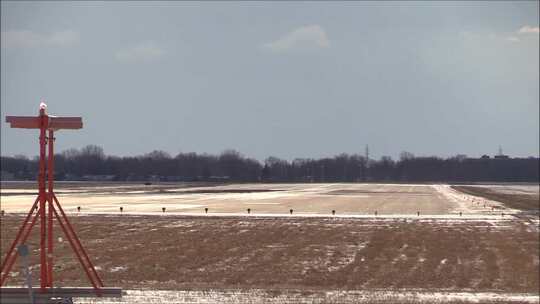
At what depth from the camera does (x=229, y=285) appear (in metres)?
27.9

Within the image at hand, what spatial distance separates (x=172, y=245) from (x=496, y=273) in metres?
17.4

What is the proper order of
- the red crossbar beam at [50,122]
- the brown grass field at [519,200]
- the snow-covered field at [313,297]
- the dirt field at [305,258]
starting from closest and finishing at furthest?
the red crossbar beam at [50,122] < the snow-covered field at [313,297] < the dirt field at [305,258] < the brown grass field at [519,200]

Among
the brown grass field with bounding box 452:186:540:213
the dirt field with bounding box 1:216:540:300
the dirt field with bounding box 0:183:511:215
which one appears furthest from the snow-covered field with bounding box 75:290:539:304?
the brown grass field with bounding box 452:186:540:213

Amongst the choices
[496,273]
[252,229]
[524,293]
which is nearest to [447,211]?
[252,229]

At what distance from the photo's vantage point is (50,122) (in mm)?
11000

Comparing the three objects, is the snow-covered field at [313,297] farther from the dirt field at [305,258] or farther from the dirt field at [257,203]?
the dirt field at [257,203]

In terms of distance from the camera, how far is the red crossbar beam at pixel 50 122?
11.0 m

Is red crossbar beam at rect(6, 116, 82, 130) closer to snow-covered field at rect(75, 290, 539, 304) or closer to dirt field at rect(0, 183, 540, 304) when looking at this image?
snow-covered field at rect(75, 290, 539, 304)

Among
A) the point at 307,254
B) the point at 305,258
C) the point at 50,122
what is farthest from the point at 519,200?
the point at 50,122

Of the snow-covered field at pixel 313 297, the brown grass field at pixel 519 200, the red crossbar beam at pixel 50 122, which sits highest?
the red crossbar beam at pixel 50 122

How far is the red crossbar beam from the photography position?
11.0 metres

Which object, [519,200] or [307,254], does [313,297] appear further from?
[519,200]

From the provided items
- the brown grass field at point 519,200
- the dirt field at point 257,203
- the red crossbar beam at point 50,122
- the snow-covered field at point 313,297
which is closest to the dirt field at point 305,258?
the snow-covered field at point 313,297

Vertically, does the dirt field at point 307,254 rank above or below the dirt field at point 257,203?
below
